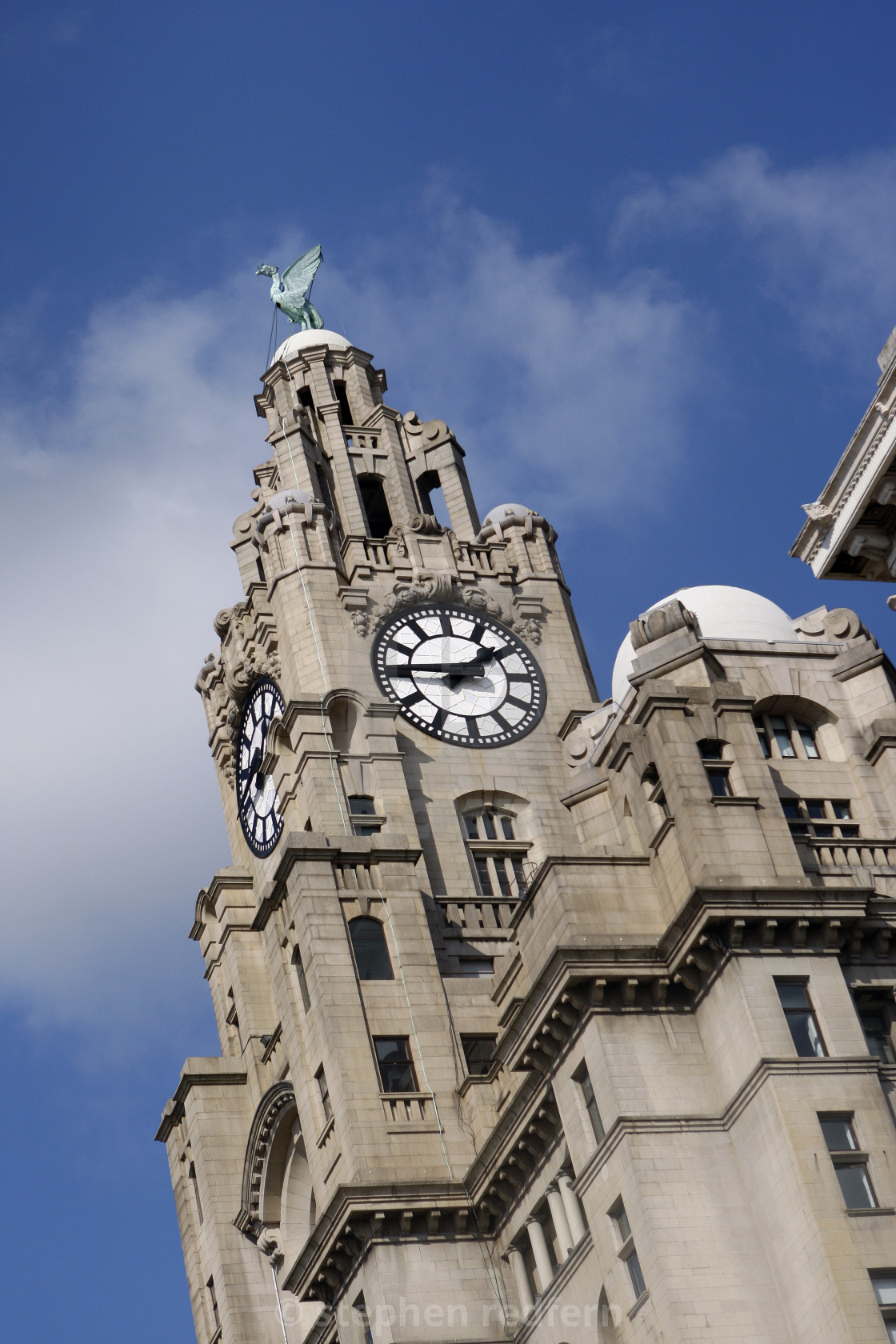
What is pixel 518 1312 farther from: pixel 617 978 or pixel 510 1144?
pixel 617 978

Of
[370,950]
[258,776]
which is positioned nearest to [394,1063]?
[370,950]

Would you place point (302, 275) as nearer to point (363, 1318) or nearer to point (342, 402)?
point (342, 402)

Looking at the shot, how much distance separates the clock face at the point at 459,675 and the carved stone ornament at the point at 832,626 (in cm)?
1188

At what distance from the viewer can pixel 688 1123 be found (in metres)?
47.0

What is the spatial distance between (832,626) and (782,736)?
4.90 meters

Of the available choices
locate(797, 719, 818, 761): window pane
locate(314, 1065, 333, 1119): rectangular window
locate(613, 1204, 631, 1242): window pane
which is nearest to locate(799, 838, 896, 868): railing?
locate(797, 719, 818, 761): window pane

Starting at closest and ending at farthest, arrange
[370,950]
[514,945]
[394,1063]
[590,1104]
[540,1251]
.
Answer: [590,1104] < [540,1251] < [514,945] < [394,1063] < [370,950]

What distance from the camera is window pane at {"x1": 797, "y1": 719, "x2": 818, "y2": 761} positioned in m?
58.1

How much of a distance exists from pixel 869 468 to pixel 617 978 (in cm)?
1847

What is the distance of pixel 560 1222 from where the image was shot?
50.9m

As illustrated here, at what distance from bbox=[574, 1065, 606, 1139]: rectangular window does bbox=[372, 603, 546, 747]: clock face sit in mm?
21270

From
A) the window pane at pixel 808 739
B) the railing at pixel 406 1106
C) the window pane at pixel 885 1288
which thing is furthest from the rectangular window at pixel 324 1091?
the window pane at pixel 885 1288

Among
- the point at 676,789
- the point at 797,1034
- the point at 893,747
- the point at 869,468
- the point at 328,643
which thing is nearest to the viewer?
the point at 869,468

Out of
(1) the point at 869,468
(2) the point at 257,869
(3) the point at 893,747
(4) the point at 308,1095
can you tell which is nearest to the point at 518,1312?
(4) the point at 308,1095
